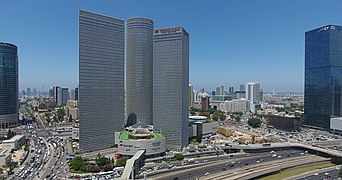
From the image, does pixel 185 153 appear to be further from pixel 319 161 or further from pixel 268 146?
pixel 319 161

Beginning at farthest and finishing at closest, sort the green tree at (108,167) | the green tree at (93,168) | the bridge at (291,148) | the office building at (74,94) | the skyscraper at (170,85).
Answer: the office building at (74,94) < the skyscraper at (170,85) < the bridge at (291,148) < the green tree at (108,167) < the green tree at (93,168)

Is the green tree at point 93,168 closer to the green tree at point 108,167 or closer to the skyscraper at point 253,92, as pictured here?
the green tree at point 108,167

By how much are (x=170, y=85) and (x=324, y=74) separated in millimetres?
53919

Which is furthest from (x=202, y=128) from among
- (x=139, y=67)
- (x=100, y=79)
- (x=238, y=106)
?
(x=238, y=106)

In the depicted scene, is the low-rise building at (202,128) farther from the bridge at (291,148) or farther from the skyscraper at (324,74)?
the skyscraper at (324,74)

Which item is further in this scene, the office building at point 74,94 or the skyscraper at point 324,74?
the office building at point 74,94

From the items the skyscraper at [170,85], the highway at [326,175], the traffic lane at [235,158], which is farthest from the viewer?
the skyscraper at [170,85]

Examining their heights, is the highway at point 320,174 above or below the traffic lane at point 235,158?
above

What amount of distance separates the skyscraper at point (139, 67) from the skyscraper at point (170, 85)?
12052 millimetres

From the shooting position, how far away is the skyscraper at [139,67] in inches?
2571

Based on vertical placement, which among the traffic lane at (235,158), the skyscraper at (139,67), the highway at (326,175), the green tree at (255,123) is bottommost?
the traffic lane at (235,158)

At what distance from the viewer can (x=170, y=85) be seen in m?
52.7

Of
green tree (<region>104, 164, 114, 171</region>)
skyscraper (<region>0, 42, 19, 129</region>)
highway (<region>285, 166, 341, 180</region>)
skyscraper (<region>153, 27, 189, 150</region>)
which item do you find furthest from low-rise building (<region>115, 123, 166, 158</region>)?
skyscraper (<region>0, 42, 19, 129</region>)

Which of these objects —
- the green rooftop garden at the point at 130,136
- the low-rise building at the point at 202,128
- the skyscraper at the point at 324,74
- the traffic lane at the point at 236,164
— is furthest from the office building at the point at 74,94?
the traffic lane at the point at 236,164
